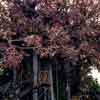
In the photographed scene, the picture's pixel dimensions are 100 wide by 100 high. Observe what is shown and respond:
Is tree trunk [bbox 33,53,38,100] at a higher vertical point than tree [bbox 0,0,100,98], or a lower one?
lower

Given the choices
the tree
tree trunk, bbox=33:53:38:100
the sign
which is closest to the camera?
the tree

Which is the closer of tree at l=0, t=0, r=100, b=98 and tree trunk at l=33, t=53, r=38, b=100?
tree at l=0, t=0, r=100, b=98

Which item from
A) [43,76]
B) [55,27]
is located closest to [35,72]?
[43,76]

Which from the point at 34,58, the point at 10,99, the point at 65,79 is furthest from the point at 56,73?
the point at 10,99

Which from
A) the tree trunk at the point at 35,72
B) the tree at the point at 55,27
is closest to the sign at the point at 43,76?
the tree trunk at the point at 35,72

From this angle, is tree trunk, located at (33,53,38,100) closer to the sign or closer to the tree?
the sign

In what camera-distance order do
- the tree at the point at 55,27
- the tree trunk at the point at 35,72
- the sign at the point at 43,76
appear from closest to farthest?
the tree at the point at 55,27, the sign at the point at 43,76, the tree trunk at the point at 35,72

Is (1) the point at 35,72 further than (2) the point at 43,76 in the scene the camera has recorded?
Yes

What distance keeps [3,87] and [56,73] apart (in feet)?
7.55

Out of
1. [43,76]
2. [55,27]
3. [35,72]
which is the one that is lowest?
[43,76]

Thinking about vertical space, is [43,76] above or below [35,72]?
below

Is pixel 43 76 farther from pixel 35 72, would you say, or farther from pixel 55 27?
pixel 55 27

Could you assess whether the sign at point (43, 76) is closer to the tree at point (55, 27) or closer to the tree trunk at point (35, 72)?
the tree trunk at point (35, 72)

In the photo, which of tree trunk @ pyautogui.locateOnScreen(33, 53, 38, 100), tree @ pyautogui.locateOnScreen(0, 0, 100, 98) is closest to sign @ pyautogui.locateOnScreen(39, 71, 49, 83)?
tree trunk @ pyautogui.locateOnScreen(33, 53, 38, 100)
